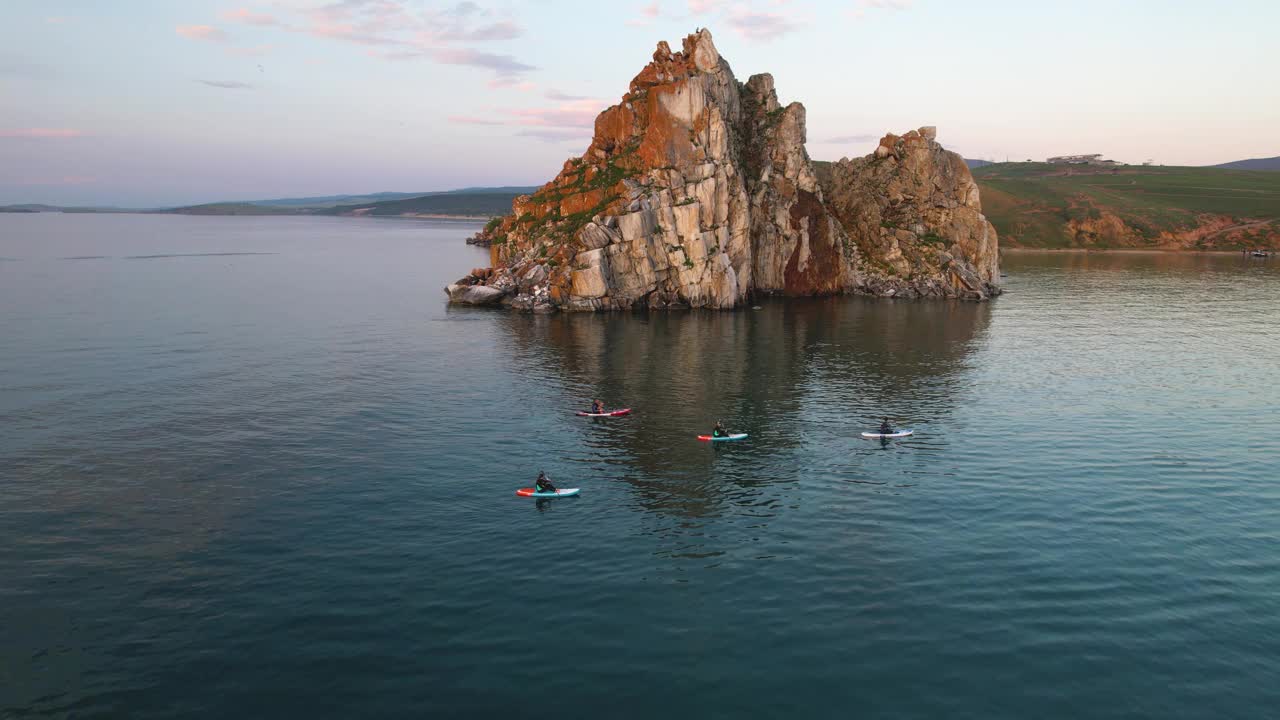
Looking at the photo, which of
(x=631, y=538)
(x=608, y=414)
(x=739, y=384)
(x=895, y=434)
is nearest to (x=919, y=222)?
(x=739, y=384)

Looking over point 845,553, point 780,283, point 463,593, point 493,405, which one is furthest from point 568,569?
point 780,283

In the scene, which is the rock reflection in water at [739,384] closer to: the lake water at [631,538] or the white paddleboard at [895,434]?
the lake water at [631,538]

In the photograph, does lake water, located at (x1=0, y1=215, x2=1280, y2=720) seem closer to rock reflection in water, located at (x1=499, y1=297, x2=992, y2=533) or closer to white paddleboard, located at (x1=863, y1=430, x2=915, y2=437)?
rock reflection in water, located at (x1=499, y1=297, x2=992, y2=533)

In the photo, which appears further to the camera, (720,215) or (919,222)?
(919,222)

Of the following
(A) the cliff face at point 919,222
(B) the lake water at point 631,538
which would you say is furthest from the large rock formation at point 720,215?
(B) the lake water at point 631,538

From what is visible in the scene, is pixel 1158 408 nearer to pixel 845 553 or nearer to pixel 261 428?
pixel 845 553

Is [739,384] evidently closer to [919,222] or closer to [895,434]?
[895,434]
